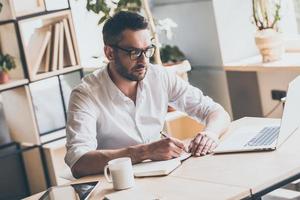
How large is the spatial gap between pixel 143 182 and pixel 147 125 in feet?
2.19

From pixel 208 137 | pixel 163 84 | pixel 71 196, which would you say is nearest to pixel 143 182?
pixel 71 196

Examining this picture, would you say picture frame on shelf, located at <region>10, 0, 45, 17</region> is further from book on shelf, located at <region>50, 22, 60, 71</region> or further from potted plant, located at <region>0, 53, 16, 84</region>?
potted plant, located at <region>0, 53, 16, 84</region>

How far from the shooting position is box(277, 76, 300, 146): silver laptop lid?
1.96m

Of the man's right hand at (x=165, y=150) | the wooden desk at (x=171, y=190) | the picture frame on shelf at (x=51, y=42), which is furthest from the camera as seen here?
the picture frame on shelf at (x=51, y=42)

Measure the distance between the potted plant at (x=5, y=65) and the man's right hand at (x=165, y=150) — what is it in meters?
1.64

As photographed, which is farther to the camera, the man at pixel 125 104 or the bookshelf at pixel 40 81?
the bookshelf at pixel 40 81

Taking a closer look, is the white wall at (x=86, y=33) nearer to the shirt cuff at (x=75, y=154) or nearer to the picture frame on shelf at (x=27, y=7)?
the picture frame on shelf at (x=27, y=7)

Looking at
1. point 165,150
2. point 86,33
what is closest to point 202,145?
point 165,150

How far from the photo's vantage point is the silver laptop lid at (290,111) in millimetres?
1958

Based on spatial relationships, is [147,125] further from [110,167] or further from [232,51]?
[232,51]

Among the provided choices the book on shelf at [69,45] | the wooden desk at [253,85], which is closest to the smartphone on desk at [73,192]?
the book on shelf at [69,45]

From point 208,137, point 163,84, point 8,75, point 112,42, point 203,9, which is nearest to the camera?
point 208,137

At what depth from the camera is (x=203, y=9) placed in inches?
156

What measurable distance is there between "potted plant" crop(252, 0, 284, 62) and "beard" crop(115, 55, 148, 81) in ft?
4.94
